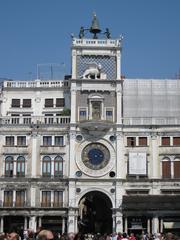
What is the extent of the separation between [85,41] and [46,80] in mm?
7276

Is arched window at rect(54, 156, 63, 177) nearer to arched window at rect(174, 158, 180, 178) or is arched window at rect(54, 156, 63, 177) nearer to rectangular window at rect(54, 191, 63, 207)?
rectangular window at rect(54, 191, 63, 207)

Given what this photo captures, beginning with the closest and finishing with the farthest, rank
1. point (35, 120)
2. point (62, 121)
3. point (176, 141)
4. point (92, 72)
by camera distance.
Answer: point (176, 141), point (62, 121), point (92, 72), point (35, 120)

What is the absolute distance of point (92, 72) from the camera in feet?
219

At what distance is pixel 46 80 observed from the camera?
70250 mm

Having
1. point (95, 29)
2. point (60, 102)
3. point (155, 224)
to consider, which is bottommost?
point (155, 224)

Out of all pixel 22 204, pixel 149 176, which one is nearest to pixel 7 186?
pixel 22 204

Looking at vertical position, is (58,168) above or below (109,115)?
below

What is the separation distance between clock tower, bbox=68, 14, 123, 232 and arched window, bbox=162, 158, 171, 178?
Result: 16.8 ft

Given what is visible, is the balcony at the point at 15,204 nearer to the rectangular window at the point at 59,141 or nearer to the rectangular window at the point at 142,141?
the rectangular window at the point at 59,141

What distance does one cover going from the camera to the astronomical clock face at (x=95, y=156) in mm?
64562

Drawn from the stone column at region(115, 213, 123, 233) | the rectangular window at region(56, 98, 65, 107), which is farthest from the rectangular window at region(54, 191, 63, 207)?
the rectangular window at region(56, 98, 65, 107)

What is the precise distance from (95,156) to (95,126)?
3592 mm

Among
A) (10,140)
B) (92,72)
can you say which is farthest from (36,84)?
(10,140)

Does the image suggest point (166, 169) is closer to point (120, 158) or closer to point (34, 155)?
point (120, 158)
